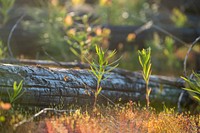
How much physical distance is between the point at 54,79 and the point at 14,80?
455 mm

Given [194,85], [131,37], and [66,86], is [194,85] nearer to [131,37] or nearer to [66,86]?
[66,86]

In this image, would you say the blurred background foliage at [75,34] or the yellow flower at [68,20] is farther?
the blurred background foliage at [75,34]

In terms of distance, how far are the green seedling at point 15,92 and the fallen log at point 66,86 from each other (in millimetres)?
Result: 47

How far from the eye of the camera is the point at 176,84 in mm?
5781

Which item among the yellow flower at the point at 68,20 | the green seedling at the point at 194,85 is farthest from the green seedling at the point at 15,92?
the yellow flower at the point at 68,20

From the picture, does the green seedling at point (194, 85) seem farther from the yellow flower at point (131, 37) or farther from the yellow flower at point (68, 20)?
the yellow flower at point (131, 37)

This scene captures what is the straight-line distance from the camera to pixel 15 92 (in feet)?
13.0

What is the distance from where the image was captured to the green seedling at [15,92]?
3939 mm

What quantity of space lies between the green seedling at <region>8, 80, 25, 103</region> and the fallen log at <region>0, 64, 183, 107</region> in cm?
5

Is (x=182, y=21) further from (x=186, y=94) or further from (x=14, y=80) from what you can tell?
(x=14, y=80)

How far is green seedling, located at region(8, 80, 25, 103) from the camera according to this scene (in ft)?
12.9

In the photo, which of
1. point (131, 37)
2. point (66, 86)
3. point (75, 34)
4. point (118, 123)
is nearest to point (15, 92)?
point (66, 86)

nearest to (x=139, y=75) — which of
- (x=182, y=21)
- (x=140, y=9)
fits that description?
(x=182, y=21)

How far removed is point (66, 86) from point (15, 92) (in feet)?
2.34
